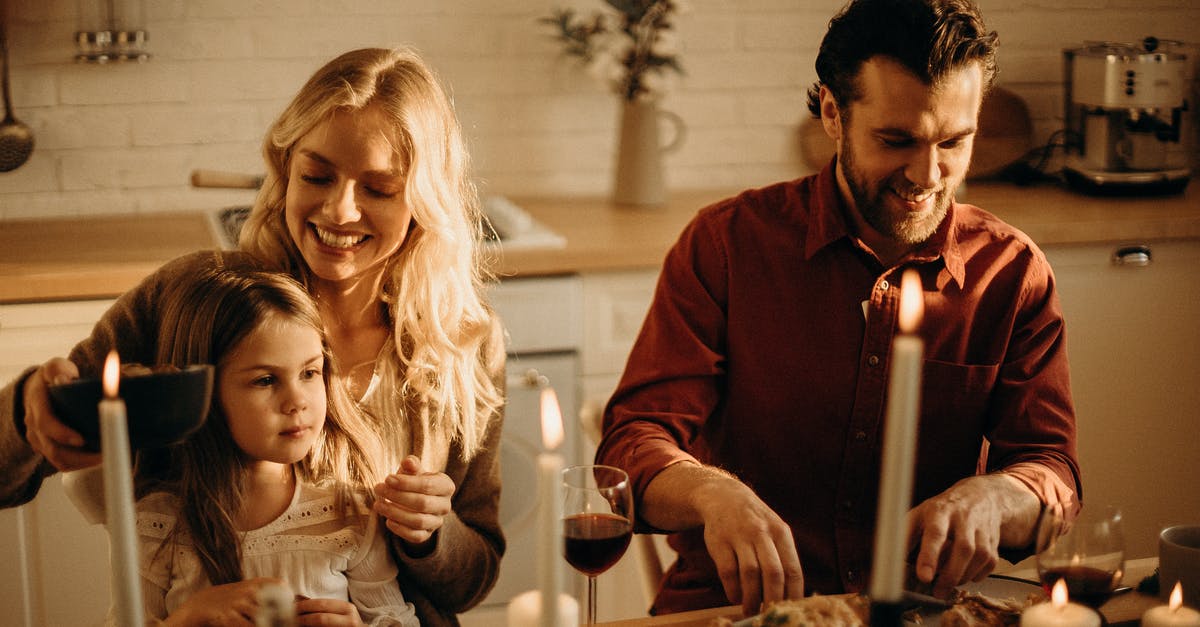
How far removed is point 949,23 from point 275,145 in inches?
35.8

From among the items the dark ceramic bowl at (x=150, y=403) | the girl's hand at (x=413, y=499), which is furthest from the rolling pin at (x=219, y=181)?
the dark ceramic bowl at (x=150, y=403)

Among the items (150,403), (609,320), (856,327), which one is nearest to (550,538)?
(150,403)

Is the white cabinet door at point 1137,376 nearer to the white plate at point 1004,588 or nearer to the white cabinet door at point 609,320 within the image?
the white cabinet door at point 609,320

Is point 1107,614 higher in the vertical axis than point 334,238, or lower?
lower

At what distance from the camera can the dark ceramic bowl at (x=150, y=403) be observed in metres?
0.97

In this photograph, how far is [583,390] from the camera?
8.89ft

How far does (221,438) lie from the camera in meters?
1.56

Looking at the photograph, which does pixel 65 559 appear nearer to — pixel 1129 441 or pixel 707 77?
pixel 707 77

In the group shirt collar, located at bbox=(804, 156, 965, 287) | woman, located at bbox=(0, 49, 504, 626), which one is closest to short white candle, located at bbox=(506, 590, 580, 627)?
woman, located at bbox=(0, 49, 504, 626)

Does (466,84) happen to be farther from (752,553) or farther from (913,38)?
(752,553)

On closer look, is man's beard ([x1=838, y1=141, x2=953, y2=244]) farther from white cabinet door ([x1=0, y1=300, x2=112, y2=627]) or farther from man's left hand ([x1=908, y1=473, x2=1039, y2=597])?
white cabinet door ([x1=0, y1=300, x2=112, y2=627])

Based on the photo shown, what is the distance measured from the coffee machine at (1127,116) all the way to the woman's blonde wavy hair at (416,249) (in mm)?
1930

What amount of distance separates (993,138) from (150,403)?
278 centimetres

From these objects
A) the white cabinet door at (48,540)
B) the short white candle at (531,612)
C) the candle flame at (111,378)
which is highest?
the candle flame at (111,378)
